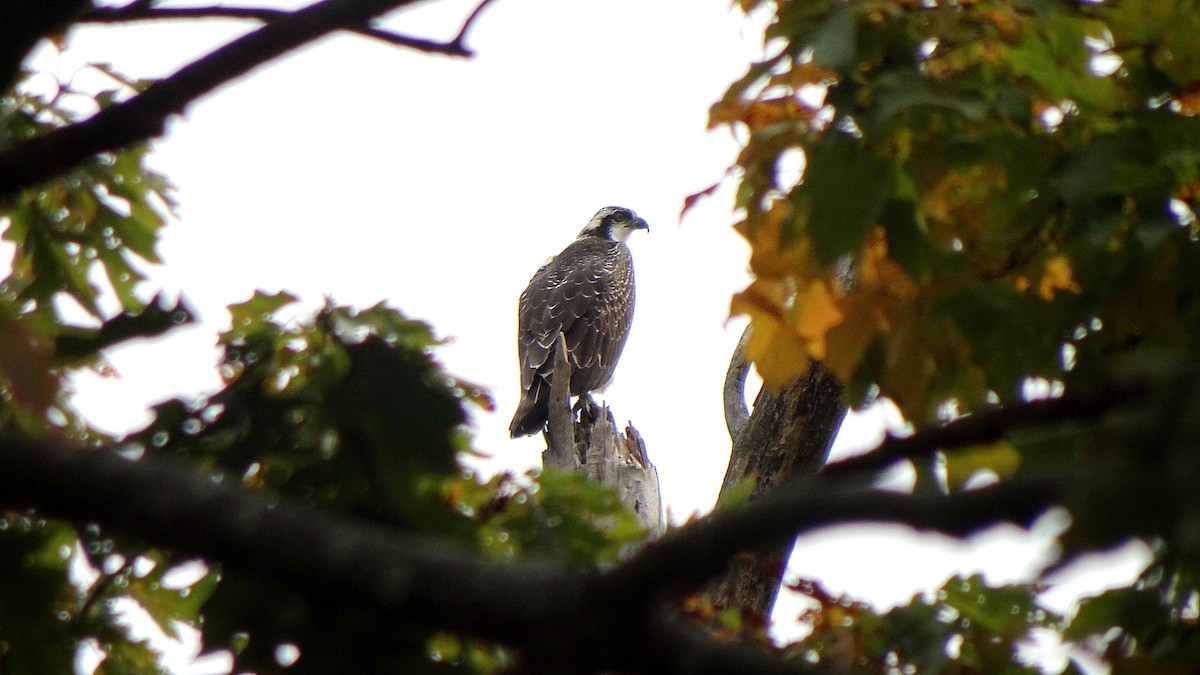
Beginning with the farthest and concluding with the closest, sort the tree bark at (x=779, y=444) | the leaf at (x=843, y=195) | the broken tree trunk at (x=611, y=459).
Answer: the broken tree trunk at (x=611, y=459) → the tree bark at (x=779, y=444) → the leaf at (x=843, y=195)

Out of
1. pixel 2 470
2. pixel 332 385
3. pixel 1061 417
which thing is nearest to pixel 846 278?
pixel 332 385

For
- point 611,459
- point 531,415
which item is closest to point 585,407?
point 531,415

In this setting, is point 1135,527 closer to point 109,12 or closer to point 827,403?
point 109,12

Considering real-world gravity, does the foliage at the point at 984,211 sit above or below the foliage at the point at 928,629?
above

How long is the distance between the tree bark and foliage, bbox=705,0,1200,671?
220 cm

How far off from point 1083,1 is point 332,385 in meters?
1.44

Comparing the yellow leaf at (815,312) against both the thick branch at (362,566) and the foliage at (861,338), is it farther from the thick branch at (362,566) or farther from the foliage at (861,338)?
the thick branch at (362,566)

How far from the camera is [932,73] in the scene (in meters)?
2.26

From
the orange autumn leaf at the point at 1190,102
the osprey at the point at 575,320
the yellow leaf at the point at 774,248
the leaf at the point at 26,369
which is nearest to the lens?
the leaf at the point at 26,369

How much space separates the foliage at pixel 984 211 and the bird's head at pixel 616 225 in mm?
11705

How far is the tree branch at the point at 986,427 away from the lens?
3.86 ft

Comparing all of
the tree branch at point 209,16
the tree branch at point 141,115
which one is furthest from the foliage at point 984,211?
the tree branch at point 141,115

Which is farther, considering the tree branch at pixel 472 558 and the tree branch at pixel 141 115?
the tree branch at pixel 141 115

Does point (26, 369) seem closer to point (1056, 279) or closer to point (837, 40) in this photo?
point (837, 40)
